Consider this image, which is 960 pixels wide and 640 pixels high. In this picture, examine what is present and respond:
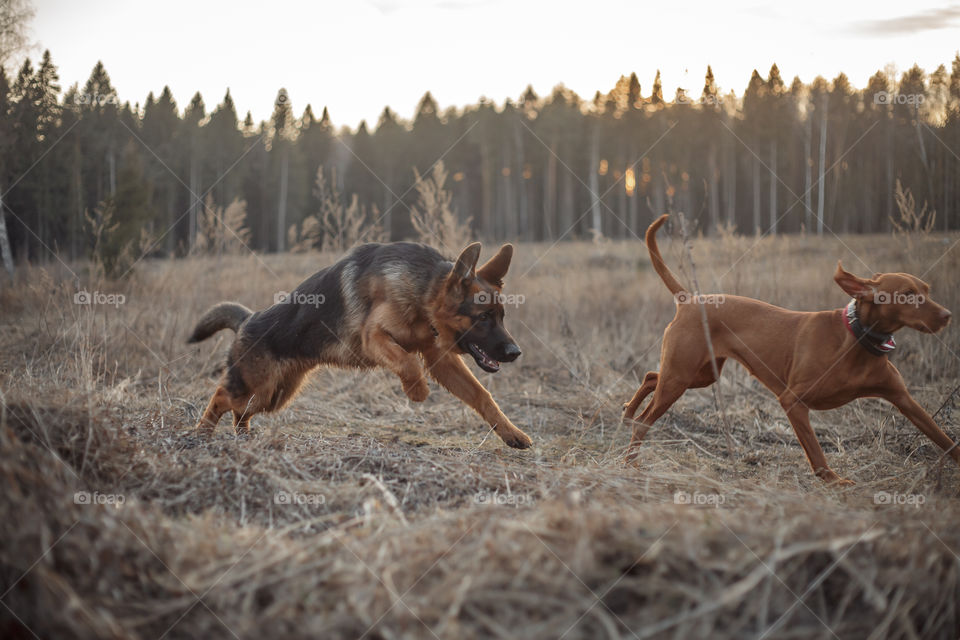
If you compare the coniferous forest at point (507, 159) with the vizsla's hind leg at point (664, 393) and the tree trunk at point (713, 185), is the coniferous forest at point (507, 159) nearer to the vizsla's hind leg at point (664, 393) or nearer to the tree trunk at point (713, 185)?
the tree trunk at point (713, 185)

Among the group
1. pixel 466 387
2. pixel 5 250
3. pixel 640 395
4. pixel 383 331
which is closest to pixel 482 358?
pixel 466 387

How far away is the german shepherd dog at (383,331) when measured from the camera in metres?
4.57

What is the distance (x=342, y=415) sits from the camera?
575 centimetres

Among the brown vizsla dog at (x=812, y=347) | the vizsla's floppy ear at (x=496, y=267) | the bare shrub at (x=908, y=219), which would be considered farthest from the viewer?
the bare shrub at (x=908, y=219)

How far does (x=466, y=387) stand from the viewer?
468cm

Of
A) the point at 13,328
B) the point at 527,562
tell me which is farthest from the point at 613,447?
the point at 13,328

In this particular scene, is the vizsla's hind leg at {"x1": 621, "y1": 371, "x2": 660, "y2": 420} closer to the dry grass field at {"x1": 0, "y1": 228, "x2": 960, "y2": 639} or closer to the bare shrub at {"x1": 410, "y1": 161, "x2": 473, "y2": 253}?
the dry grass field at {"x1": 0, "y1": 228, "x2": 960, "y2": 639}

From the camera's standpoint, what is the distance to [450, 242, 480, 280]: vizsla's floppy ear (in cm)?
440

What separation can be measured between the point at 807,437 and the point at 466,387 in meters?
2.48

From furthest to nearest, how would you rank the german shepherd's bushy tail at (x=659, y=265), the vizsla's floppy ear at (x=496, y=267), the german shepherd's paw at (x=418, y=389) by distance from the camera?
the vizsla's floppy ear at (x=496, y=267), the german shepherd's bushy tail at (x=659, y=265), the german shepherd's paw at (x=418, y=389)

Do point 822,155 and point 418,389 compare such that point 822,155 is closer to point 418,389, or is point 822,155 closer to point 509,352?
point 509,352

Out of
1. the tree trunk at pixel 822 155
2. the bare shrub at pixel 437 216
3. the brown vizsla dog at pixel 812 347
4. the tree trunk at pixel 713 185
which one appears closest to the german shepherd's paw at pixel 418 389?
the brown vizsla dog at pixel 812 347

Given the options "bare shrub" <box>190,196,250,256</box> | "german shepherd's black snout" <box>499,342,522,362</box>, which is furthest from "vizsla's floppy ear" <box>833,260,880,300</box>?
"bare shrub" <box>190,196,250,256</box>

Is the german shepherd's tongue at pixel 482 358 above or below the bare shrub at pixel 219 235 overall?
below
